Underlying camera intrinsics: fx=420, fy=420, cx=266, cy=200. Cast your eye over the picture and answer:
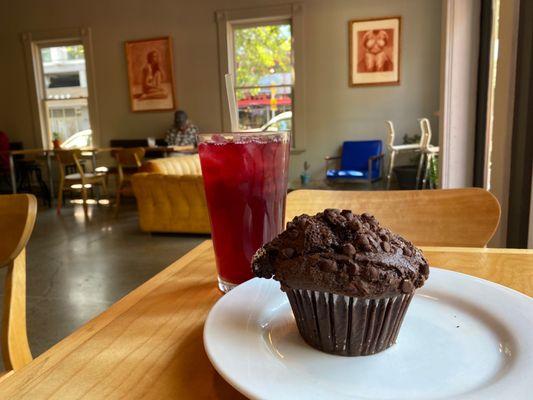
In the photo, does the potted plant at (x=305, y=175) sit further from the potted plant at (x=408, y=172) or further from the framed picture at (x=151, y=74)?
the framed picture at (x=151, y=74)

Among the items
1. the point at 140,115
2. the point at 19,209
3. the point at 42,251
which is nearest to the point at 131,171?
the point at 140,115

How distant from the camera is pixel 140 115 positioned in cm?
713

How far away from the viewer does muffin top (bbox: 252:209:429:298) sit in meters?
0.41

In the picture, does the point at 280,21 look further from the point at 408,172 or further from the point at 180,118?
the point at 408,172

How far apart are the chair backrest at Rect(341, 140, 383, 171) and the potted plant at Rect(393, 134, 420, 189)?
405mm

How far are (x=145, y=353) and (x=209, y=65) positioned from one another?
674 cm

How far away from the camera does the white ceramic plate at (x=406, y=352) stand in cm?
34

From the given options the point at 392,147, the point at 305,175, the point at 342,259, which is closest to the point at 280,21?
the point at 305,175

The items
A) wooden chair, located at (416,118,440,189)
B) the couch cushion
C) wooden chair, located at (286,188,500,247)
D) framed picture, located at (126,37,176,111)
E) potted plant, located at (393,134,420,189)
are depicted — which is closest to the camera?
wooden chair, located at (286,188,500,247)

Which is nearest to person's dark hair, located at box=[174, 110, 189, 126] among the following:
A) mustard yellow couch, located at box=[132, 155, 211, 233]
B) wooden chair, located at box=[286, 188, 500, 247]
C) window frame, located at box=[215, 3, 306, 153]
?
window frame, located at box=[215, 3, 306, 153]

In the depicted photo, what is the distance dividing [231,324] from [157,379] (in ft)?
0.30

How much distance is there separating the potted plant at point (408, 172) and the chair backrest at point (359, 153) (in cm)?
41

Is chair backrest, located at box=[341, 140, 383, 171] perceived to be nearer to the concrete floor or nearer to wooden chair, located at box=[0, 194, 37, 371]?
the concrete floor

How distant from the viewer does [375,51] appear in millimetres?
6113
